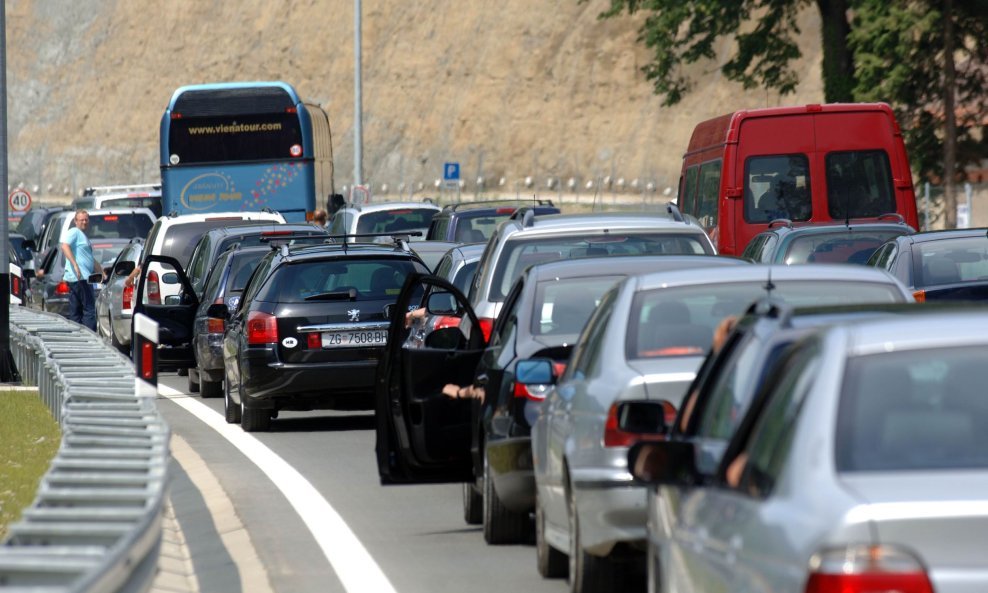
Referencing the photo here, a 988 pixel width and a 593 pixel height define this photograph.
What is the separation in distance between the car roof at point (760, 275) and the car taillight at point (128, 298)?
17243mm

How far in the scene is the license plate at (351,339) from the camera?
1711 cm

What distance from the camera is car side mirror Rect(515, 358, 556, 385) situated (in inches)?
355

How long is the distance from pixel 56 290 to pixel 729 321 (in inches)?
902

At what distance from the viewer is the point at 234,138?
37.0 meters

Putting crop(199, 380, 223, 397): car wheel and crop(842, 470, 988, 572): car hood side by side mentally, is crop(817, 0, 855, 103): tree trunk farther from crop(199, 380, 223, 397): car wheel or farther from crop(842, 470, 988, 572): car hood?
crop(842, 470, 988, 572): car hood

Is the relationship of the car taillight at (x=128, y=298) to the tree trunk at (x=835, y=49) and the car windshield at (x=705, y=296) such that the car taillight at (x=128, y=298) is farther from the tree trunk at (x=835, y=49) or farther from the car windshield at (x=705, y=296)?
the tree trunk at (x=835, y=49)

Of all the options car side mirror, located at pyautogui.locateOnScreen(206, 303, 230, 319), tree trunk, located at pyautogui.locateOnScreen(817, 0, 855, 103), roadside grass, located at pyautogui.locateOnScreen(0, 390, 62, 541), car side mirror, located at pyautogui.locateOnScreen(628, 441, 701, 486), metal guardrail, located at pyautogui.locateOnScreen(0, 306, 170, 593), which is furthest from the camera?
tree trunk, located at pyautogui.locateOnScreen(817, 0, 855, 103)

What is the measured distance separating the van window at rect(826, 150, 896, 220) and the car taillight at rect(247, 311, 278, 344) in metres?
9.14

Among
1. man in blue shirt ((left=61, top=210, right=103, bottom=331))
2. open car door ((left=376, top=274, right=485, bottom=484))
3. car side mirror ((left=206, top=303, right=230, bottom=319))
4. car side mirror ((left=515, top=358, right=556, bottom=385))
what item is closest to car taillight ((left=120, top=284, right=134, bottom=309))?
man in blue shirt ((left=61, top=210, right=103, bottom=331))

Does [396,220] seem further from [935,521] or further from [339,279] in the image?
[935,521]

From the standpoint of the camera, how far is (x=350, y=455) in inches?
588

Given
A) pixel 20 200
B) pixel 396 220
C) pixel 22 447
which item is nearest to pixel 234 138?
pixel 396 220

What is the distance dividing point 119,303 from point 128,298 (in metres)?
0.81

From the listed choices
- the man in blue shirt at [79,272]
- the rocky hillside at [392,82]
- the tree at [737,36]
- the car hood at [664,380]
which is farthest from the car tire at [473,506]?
the rocky hillside at [392,82]
